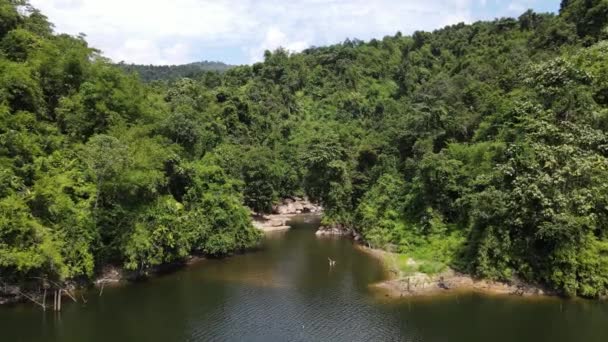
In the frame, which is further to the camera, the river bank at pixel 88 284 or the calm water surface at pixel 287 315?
the river bank at pixel 88 284

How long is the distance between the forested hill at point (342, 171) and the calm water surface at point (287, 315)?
3087 millimetres

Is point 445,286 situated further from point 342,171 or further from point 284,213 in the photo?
point 284,213

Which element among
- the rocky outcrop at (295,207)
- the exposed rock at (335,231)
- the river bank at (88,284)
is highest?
the rocky outcrop at (295,207)

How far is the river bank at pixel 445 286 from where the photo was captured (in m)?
36.8

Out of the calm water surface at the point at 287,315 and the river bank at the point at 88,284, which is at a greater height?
the river bank at the point at 88,284

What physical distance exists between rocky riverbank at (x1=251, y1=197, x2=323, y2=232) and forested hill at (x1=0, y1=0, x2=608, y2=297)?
2762 mm

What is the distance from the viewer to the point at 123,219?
39.1m

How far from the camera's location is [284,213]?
78438 millimetres

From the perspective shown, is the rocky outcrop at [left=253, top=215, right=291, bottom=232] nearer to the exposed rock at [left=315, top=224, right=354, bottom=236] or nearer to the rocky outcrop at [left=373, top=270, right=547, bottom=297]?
the exposed rock at [left=315, top=224, right=354, bottom=236]

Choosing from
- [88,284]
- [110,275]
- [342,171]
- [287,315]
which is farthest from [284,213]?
[287,315]

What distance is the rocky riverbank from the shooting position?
67.2 metres

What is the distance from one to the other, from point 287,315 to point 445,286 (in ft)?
46.3

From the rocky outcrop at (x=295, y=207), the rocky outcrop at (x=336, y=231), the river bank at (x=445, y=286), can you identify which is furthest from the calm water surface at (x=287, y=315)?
the rocky outcrop at (x=295, y=207)

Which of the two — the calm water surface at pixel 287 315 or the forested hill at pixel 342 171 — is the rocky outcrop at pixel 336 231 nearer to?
the forested hill at pixel 342 171
